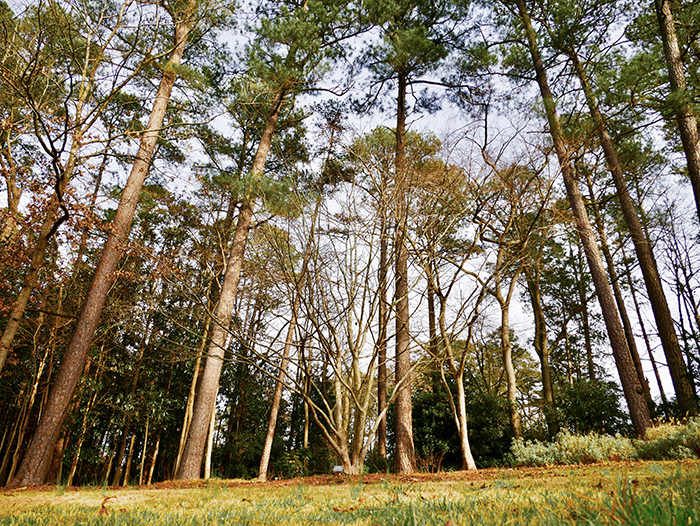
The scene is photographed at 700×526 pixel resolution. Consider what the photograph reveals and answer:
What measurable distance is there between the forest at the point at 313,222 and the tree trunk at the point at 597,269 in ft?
0.19

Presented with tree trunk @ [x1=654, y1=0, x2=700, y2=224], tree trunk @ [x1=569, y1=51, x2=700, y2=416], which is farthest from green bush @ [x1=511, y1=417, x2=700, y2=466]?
tree trunk @ [x1=654, y1=0, x2=700, y2=224]

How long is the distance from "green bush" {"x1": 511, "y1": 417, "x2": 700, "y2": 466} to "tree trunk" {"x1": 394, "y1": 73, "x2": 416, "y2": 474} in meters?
2.29

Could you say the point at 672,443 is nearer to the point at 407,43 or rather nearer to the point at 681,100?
the point at 681,100

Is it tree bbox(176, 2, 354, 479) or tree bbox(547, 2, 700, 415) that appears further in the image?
tree bbox(547, 2, 700, 415)

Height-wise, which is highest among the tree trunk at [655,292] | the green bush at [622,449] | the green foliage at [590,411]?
the tree trunk at [655,292]

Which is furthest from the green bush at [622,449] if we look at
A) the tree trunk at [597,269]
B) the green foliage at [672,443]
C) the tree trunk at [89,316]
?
the tree trunk at [89,316]


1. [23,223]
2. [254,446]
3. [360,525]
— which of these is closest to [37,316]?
[23,223]

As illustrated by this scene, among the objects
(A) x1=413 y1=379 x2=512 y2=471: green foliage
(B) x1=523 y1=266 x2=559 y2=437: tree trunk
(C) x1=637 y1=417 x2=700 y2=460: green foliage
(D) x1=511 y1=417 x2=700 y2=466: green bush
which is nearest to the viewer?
(C) x1=637 y1=417 x2=700 y2=460: green foliage

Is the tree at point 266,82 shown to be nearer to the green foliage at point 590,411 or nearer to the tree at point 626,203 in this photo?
the tree at point 626,203

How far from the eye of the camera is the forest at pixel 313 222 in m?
4.89

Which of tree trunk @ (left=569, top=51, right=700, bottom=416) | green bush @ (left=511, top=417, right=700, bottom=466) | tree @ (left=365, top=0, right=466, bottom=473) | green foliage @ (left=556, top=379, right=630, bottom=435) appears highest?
tree @ (left=365, top=0, right=466, bottom=473)

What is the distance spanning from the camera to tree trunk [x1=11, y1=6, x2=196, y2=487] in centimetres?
563

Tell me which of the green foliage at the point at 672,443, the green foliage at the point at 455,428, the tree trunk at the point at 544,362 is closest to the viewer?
the green foliage at the point at 672,443

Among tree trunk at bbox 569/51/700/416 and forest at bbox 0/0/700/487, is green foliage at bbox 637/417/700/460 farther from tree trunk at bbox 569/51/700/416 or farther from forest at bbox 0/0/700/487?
tree trunk at bbox 569/51/700/416
